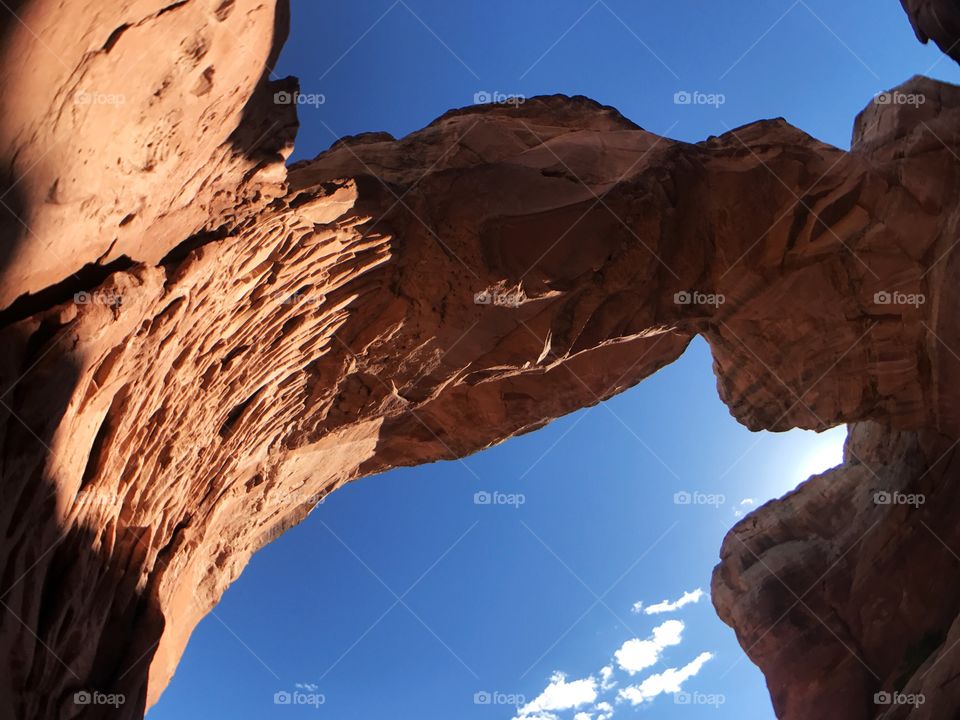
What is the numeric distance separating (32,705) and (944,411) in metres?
18.3

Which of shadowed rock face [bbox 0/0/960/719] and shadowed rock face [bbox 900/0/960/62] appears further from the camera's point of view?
shadowed rock face [bbox 900/0/960/62]

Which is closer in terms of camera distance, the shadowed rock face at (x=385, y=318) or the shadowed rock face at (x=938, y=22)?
the shadowed rock face at (x=385, y=318)

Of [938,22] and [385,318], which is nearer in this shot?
[385,318]

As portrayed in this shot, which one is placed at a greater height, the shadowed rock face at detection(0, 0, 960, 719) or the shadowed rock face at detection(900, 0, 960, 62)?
the shadowed rock face at detection(900, 0, 960, 62)

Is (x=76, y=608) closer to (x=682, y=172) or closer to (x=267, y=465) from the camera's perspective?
(x=267, y=465)

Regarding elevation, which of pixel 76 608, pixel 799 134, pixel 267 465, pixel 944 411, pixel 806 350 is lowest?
pixel 76 608

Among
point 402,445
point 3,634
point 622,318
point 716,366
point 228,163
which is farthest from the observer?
point 716,366

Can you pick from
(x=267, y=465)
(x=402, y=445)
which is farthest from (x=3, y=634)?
(x=402, y=445)

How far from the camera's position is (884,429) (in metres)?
20.8

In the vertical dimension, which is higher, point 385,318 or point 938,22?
point 938,22

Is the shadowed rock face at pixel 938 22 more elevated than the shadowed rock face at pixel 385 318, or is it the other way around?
the shadowed rock face at pixel 938 22

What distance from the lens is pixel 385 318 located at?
12.1m

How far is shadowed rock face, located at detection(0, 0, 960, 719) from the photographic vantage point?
6.18 meters

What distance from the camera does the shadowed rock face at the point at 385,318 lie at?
618 centimetres
